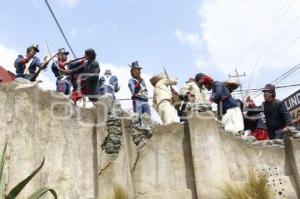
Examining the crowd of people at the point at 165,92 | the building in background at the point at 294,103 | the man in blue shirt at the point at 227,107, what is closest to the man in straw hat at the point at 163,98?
the crowd of people at the point at 165,92

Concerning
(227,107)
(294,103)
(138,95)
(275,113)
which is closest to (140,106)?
(138,95)

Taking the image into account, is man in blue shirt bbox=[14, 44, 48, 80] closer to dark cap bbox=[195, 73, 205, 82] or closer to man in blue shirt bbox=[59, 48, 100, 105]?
man in blue shirt bbox=[59, 48, 100, 105]

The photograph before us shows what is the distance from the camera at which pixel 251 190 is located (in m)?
6.76

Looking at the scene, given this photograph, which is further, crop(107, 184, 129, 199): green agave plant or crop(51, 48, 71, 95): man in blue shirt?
crop(51, 48, 71, 95): man in blue shirt

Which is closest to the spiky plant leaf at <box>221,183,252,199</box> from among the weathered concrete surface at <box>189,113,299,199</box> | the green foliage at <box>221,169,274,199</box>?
the green foliage at <box>221,169,274,199</box>

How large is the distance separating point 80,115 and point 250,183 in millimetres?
2797

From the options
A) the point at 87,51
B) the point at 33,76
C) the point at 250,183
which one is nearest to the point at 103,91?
the point at 87,51

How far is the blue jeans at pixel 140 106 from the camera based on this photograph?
8430 millimetres

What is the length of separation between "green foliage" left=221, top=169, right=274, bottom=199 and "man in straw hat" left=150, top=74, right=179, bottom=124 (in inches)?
73.4

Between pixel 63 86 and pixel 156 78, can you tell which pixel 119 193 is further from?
pixel 156 78

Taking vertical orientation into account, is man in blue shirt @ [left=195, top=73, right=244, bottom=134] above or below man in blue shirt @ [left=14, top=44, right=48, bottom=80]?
below

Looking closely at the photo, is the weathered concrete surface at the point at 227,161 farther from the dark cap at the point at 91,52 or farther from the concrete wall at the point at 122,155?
the dark cap at the point at 91,52

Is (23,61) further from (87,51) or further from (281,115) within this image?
(281,115)

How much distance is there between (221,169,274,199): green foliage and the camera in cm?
670
